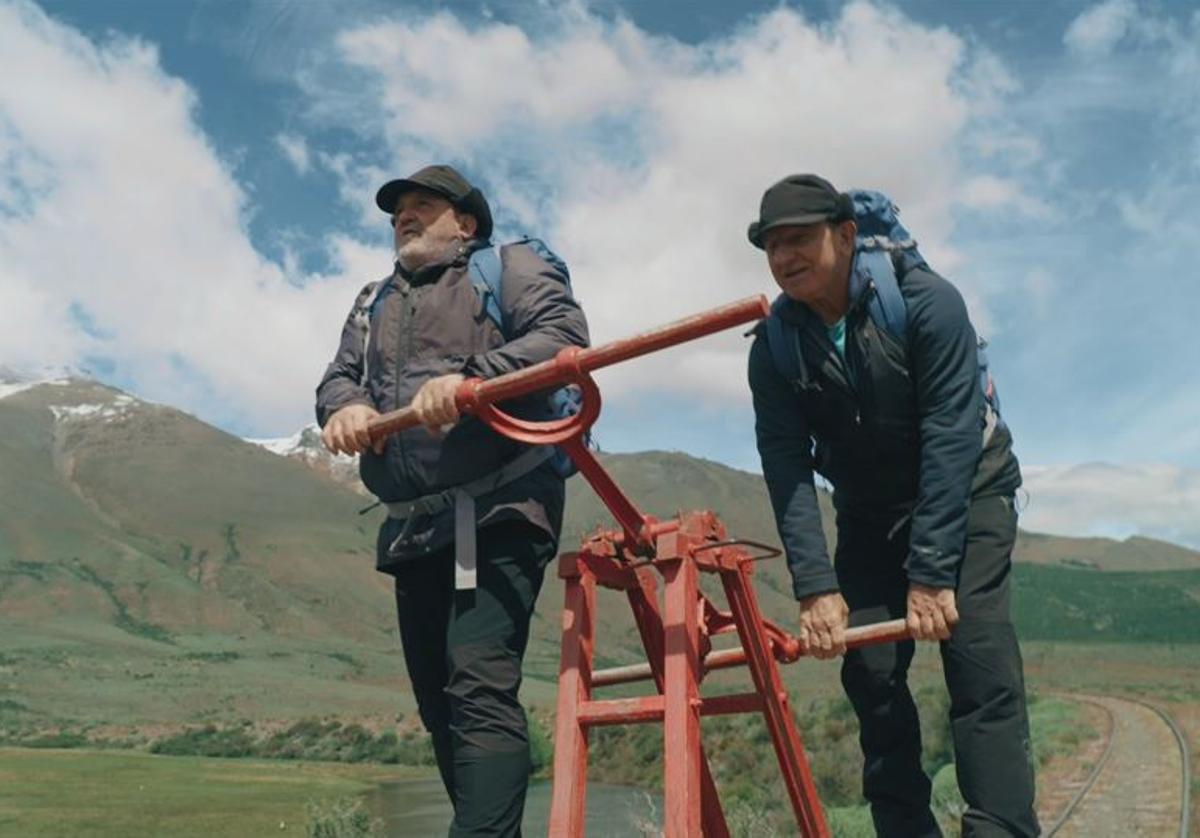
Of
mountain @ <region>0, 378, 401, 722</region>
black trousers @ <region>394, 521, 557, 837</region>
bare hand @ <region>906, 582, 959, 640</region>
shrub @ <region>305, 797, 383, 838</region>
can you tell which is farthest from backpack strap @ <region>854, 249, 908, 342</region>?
mountain @ <region>0, 378, 401, 722</region>

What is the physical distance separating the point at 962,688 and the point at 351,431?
2.11 meters

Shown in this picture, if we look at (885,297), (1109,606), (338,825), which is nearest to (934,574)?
(885,297)

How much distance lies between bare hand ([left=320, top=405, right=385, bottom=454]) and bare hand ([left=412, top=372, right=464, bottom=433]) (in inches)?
13.1

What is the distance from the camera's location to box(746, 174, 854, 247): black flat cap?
135 inches

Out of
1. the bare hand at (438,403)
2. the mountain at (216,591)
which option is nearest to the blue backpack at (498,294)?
the bare hand at (438,403)

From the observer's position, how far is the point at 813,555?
3691 millimetres

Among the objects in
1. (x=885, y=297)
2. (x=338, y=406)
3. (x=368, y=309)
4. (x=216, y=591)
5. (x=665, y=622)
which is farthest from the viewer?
(x=216, y=591)

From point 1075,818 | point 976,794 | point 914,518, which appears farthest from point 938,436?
point 1075,818

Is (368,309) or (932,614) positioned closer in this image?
(932,614)

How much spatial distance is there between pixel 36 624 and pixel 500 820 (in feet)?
367

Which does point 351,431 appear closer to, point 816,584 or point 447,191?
point 447,191

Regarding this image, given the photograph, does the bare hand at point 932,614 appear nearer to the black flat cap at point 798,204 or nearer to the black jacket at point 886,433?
the black jacket at point 886,433

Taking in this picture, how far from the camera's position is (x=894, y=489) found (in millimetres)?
3779

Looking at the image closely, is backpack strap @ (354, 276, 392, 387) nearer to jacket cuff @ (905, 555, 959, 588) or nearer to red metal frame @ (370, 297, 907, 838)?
red metal frame @ (370, 297, 907, 838)
